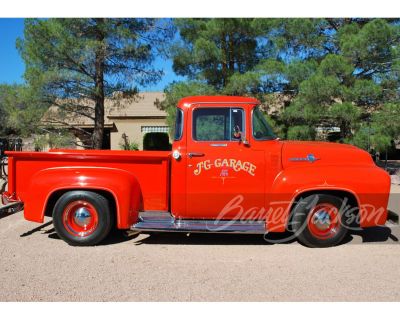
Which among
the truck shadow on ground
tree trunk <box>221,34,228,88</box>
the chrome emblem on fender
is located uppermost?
tree trunk <box>221,34,228,88</box>

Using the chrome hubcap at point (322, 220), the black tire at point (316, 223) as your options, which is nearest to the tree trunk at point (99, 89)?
the black tire at point (316, 223)

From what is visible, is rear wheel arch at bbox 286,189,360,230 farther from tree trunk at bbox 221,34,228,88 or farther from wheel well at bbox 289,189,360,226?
tree trunk at bbox 221,34,228,88

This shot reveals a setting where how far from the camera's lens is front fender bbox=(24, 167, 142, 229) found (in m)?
5.16

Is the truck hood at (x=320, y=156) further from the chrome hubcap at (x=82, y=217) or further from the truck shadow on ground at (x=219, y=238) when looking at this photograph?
the chrome hubcap at (x=82, y=217)

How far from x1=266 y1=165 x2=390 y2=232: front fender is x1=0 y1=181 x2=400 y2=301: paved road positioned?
0.47 metres

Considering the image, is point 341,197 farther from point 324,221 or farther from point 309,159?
point 309,159

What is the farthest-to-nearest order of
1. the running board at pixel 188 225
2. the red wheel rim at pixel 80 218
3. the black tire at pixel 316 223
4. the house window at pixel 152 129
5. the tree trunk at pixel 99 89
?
the house window at pixel 152 129, the tree trunk at pixel 99 89, the red wheel rim at pixel 80 218, the black tire at pixel 316 223, the running board at pixel 188 225

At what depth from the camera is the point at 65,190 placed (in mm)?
5312

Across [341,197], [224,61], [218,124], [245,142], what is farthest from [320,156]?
[224,61]

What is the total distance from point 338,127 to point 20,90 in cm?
1126

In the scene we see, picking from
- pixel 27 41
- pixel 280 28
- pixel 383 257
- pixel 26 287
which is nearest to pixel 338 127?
pixel 280 28

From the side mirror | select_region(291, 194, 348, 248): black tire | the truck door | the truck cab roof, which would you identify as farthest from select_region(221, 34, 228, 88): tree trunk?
select_region(291, 194, 348, 248): black tire

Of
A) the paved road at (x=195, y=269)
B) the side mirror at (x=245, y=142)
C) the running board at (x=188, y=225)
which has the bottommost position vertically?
the paved road at (x=195, y=269)

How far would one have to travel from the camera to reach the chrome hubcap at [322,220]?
5277 mm
